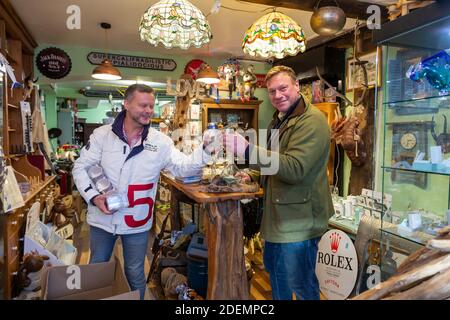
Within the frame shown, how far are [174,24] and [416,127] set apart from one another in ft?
5.42

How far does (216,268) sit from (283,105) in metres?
1.09

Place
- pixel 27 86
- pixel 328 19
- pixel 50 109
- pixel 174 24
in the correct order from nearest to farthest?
pixel 174 24, pixel 328 19, pixel 27 86, pixel 50 109

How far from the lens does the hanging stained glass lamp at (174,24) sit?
212cm

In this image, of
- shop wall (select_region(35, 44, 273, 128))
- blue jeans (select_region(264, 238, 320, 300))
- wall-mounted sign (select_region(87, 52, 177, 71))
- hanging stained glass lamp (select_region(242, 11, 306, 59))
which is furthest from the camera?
wall-mounted sign (select_region(87, 52, 177, 71))

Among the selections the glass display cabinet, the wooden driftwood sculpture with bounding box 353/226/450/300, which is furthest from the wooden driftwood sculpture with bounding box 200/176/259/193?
the wooden driftwood sculpture with bounding box 353/226/450/300

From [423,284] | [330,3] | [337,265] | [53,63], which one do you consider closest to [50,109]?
[53,63]

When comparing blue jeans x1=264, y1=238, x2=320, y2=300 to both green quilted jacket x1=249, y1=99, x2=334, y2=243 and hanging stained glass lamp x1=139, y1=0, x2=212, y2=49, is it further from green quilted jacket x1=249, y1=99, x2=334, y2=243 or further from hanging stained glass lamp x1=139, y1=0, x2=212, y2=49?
hanging stained glass lamp x1=139, y1=0, x2=212, y2=49

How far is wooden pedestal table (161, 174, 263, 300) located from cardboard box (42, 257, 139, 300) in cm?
72

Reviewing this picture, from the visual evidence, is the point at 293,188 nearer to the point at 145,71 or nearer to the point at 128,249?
the point at 128,249

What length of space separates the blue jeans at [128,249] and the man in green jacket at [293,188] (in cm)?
80

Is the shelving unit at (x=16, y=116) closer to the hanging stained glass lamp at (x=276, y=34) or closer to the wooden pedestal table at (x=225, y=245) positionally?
the wooden pedestal table at (x=225, y=245)

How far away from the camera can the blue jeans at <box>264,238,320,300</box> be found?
5.66 feet

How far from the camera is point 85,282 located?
1.37 m
